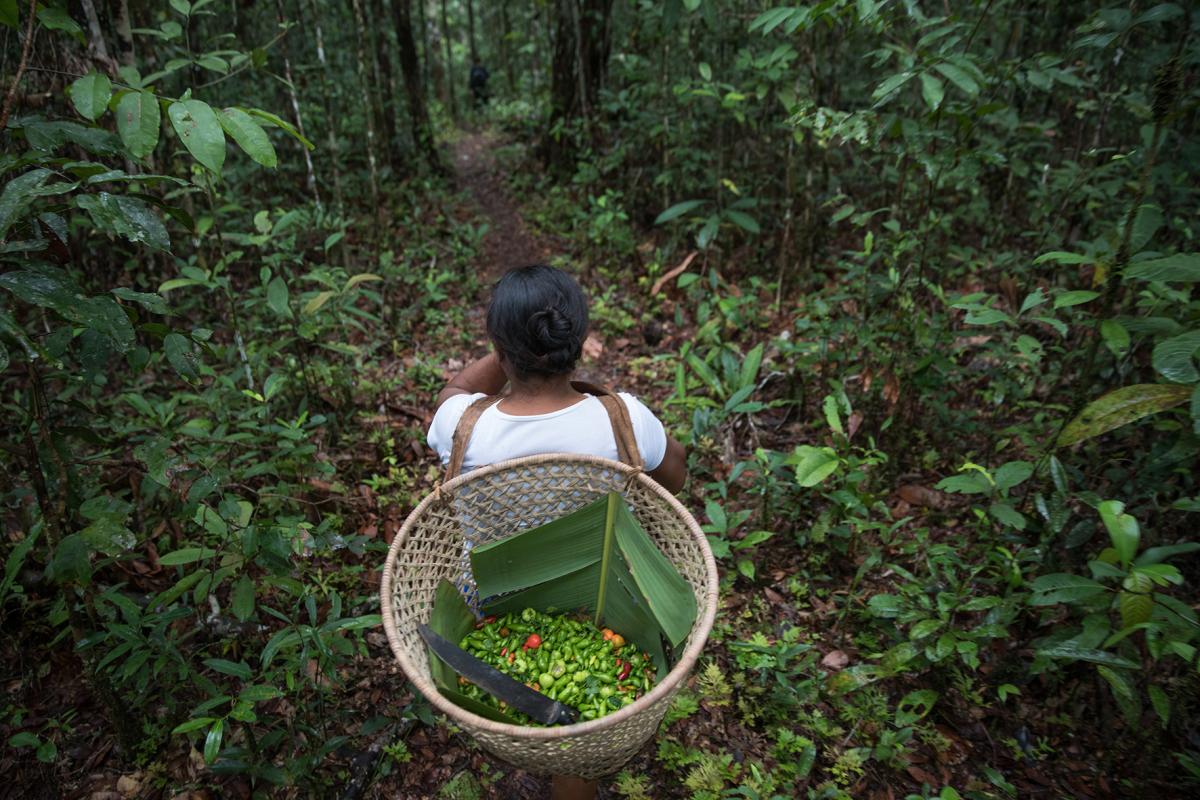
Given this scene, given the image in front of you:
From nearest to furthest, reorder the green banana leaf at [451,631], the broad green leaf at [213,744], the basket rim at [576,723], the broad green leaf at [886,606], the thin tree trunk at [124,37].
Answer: the basket rim at [576,723] < the green banana leaf at [451,631] < the broad green leaf at [213,744] < the broad green leaf at [886,606] < the thin tree trunk at [124,37]

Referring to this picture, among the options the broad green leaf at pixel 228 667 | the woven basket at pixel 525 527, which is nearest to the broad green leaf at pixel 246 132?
the woven basket at pixel 525 527

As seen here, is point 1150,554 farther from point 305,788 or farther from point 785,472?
point 305,788

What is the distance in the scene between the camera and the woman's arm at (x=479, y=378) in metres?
2.27

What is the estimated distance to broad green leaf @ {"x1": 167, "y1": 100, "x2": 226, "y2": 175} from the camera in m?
1.46

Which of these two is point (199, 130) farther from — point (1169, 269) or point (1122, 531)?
point (1122, 531)

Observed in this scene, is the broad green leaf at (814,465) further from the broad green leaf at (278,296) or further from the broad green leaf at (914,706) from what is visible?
the broad green leaf at (278,296)

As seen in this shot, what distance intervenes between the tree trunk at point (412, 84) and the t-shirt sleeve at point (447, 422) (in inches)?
299

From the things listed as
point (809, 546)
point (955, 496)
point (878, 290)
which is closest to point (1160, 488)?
point (955, 496)

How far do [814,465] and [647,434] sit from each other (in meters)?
1.09

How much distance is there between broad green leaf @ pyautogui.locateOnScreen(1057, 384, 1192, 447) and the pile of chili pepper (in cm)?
162

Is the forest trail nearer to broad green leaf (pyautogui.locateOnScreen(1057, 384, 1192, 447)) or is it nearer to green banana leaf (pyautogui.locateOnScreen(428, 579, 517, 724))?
green banana leaf (pyautogui.locateOnScreen(428, 579, 517, 724))

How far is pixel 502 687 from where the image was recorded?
1.63 meters

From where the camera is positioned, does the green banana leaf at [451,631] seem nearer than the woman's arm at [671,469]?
Yes

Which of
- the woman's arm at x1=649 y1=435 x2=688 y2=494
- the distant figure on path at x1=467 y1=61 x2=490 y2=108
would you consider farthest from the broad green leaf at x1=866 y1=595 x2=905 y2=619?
the distant figure on path at x1=467 y1=61 x2=490 y2=108
